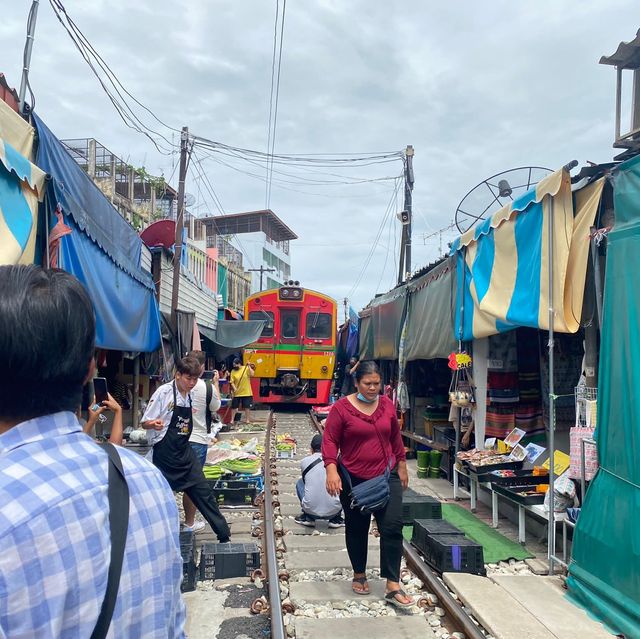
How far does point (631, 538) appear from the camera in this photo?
3.83 meters

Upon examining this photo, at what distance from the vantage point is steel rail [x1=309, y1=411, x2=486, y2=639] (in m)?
3.86

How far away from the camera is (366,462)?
441 centimetres

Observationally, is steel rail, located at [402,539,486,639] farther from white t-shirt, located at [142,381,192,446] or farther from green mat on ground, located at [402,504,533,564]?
white t-shirt, located at [142,381,192,446]

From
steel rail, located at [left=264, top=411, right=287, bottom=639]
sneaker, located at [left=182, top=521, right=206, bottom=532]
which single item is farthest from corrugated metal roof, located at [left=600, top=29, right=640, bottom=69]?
sneaker, located at [left=182, top=521, right=206, bottom=532]

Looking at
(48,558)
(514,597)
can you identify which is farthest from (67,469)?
(514,597)

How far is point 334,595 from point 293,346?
13.0 metres

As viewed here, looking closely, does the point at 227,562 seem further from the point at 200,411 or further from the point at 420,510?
the point at 420,510

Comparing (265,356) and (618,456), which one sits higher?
(265,356)

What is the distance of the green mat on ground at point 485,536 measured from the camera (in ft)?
18.0

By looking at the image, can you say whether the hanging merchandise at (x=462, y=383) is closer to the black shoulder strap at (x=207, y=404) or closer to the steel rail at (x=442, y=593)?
the steel rail at (x=442, y=593)

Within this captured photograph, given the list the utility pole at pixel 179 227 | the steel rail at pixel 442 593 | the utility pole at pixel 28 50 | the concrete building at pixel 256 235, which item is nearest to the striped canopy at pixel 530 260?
the steel rail at pixel 442 593

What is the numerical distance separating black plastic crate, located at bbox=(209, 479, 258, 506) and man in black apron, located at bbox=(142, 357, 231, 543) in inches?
77.1

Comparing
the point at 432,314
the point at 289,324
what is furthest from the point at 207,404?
the point at 289,324

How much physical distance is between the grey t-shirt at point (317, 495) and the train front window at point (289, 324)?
11271mm
